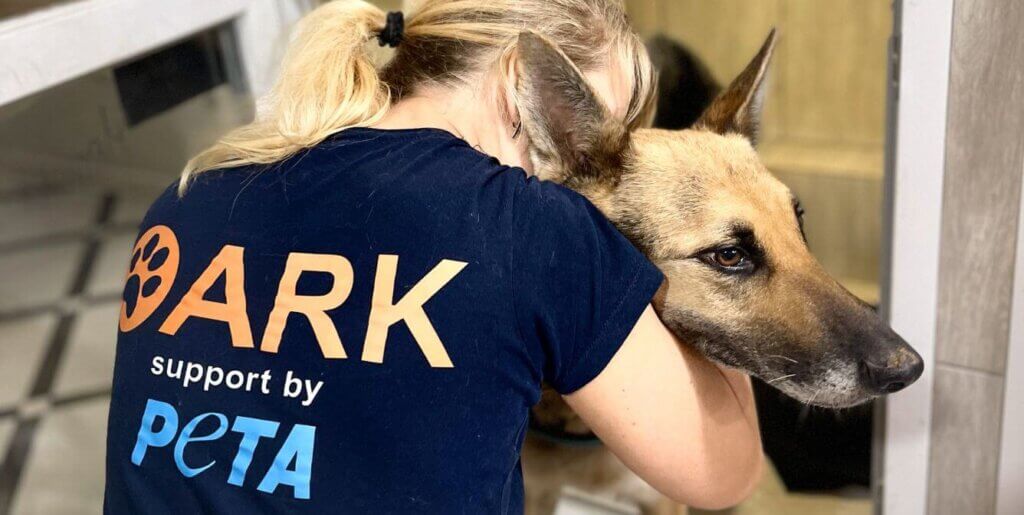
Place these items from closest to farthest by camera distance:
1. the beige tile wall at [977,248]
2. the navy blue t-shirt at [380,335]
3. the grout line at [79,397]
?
the navy blue t-shirt at [380,335] < the beige tile wall at [977,248] < the grout line at [79,397]

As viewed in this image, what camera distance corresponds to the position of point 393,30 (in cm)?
108

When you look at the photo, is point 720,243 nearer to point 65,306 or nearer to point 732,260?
point 732,260

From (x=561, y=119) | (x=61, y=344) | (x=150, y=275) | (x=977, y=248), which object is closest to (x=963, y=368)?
(x=977, y=248)

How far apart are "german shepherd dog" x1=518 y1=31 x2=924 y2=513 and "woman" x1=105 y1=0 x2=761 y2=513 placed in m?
0.07

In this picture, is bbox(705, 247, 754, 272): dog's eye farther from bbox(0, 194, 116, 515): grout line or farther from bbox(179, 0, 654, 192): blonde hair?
bbox(0, 194, 116, 515): grout line

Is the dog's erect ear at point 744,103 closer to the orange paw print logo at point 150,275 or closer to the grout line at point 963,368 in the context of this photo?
the grout line at point 963,368

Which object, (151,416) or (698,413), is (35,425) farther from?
(698,413)

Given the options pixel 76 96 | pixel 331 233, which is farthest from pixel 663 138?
pixel 76 96

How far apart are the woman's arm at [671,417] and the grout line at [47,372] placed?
1.21m

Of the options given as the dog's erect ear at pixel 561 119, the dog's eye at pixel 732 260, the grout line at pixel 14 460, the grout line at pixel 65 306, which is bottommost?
the grout line at pixel 14 460

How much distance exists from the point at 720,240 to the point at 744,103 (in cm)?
25

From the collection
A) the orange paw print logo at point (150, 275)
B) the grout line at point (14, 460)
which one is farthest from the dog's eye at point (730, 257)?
the grout line at point (14, 460)

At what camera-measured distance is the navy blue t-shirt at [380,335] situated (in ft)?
2.60

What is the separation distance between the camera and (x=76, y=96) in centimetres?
146
